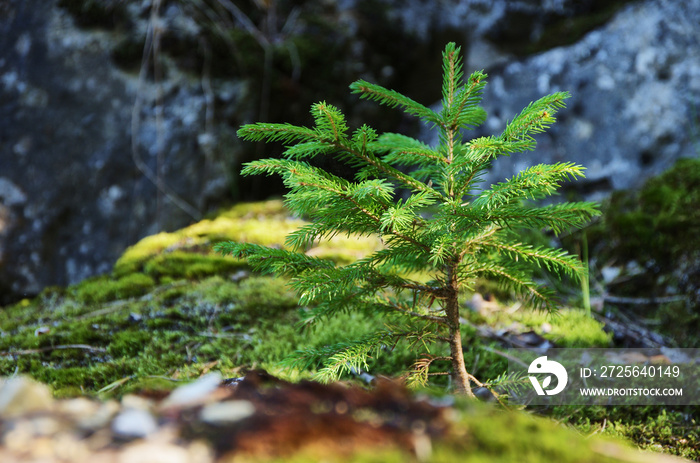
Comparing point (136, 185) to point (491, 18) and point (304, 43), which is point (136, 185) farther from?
point (491, 18)

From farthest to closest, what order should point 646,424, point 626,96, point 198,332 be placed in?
point 626,96, point 198,332, point 646,424

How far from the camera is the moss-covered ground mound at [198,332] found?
211cm

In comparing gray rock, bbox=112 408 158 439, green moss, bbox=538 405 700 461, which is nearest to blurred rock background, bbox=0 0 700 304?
green moss, bbox=538 405 700 461

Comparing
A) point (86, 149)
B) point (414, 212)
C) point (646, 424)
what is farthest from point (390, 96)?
point (86, 149)

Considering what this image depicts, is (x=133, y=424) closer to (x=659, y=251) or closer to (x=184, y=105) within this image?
(x=659, y=251)

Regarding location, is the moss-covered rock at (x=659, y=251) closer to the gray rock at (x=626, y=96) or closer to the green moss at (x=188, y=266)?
the gray rock at (x=626, y=96)

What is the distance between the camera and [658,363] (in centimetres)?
237

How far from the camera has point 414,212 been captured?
173 cm

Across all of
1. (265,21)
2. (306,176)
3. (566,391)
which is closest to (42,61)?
(265,21)

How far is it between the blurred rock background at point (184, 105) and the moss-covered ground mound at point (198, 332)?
114 cm

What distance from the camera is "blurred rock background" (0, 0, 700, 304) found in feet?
14.3

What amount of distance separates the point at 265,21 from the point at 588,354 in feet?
16.6

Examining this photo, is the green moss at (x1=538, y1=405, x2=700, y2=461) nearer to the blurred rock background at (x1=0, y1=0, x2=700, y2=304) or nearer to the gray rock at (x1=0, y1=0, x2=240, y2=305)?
the blurred rock background at (x1=0, y1=0, x2=700, y2=304)

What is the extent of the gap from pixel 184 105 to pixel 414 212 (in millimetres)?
3922
